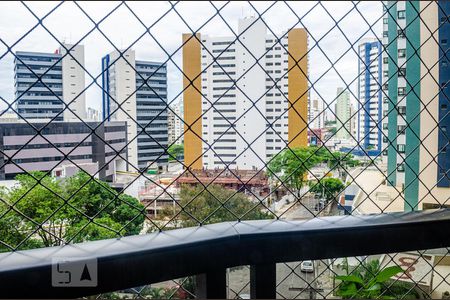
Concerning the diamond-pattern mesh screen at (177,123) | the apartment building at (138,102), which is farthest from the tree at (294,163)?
the apartment building at (138,102)

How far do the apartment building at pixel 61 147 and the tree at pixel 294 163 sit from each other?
15.0 inches

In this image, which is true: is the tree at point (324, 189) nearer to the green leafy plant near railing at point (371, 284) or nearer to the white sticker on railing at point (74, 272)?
the green leafy plant near railing at point (371, 284)

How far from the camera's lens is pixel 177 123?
0.85 metres

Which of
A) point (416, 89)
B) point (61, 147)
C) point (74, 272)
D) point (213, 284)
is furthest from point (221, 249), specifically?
point (416, 89)

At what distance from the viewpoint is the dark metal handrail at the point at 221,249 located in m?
0.58

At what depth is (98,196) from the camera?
814 mm

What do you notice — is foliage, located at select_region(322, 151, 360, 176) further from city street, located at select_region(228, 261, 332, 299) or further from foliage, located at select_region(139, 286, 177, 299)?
foliage, located at select_region(139, 286, 177, 299)

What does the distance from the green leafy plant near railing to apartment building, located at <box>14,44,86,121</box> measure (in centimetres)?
72

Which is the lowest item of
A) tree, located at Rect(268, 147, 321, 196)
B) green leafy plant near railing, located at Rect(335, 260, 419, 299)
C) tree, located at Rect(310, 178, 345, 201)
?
green leafy plant near railing, located at Rect(335, 260, 419, 299)

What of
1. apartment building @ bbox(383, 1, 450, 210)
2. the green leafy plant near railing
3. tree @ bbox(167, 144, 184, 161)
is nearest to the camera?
tree @ bbox(167, 144, 184, 161)

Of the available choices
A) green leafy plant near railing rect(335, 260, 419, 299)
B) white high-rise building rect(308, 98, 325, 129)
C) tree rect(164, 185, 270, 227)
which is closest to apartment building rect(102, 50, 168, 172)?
tree rect(164, 185, 270, 227)

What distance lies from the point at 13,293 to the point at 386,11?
980mm

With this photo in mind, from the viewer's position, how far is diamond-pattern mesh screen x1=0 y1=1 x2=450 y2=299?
27.5 inches

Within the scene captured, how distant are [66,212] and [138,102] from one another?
0.28m
